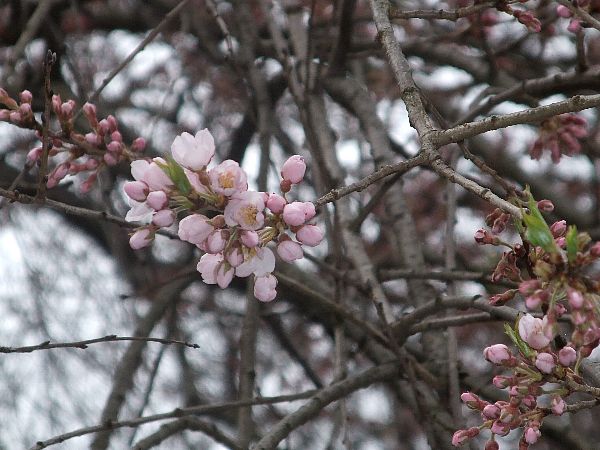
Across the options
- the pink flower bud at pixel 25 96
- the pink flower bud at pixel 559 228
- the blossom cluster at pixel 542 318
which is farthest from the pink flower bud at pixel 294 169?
the pink flower bud at pixel 25 96

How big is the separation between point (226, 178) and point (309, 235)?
0.66 ft

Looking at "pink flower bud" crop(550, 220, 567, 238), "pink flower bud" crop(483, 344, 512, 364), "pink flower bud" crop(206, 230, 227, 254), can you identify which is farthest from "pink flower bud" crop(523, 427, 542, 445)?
"pink flower bud" crop(206, 230, 227, 254)

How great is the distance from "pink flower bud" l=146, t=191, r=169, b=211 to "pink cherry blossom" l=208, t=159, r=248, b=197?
90 mm

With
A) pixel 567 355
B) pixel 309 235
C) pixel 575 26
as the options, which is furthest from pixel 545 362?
pixel 575 26

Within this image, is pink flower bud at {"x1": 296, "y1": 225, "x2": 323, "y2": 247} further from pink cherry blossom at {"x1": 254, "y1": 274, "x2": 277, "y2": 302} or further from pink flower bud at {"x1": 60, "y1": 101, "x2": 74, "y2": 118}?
pink flower bud at {"x1": 60, "y1": 101, "x2": 74, "y2": 118}

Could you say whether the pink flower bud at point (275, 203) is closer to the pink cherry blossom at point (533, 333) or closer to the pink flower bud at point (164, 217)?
the pink flower bud at point (164, 217)

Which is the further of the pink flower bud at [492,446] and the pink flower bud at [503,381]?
the pink flower bud at [492,446]

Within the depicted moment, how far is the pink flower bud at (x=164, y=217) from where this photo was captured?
1.51 meters

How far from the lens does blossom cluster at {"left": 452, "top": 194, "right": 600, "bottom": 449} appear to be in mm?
1228

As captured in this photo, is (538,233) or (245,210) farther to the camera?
(245,210)

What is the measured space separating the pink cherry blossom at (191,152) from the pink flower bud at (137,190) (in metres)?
0.09

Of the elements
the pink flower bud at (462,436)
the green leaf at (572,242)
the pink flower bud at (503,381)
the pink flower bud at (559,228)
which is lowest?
the pink flower bud at (462,436)

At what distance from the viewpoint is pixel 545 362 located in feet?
4.75

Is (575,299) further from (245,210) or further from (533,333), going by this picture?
(245,210)
